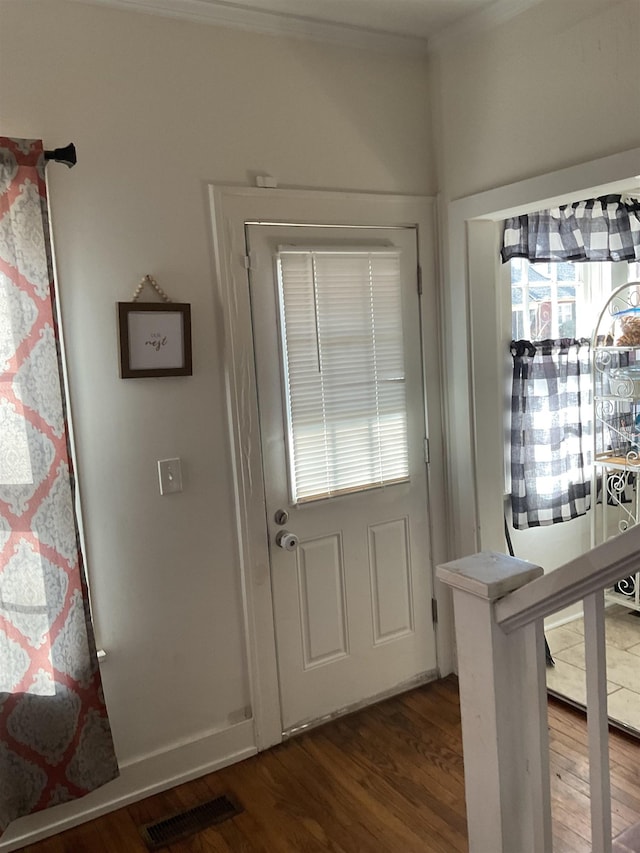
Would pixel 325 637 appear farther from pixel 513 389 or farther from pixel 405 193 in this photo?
pixel 405 193

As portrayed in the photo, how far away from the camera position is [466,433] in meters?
2.92

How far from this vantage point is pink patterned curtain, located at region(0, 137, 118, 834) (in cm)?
202

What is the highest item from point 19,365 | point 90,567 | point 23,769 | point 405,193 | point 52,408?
Result: point 405,193

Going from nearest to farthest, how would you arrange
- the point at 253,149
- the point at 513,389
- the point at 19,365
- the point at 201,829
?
the point at 19,365 → the point at 201,829 → the point at 253,149 → the point at 513,389

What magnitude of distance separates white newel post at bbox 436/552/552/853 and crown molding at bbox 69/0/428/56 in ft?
6.68

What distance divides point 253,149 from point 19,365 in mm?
1129

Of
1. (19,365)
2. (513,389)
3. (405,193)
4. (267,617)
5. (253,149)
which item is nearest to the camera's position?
(19,365)

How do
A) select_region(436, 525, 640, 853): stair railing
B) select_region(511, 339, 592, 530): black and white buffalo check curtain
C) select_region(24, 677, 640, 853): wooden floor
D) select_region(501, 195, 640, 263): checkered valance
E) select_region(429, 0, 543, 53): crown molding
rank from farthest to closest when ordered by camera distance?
select_region(511, 339, 592, 530): black and white buffalo check curtain → select_region(501, 195, 640, 263): checkered valance → select_region(429, 0, 543, 53): crown molding → select_region(24, 677, 640, 853): wooden floor → select_region(436, 525, 640, 853): stair railing

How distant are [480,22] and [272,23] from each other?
2.55 feet

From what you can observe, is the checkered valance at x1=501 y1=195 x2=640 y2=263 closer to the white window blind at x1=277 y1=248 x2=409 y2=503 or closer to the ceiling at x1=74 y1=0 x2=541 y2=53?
the white window blind at x1=277 y1=248 x2=409 y2=503

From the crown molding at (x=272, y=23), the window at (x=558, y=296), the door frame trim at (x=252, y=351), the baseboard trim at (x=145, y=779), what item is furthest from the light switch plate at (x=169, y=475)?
the window at (x=558, y=296)

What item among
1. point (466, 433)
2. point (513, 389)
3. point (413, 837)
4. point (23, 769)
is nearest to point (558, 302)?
point (513, 389)

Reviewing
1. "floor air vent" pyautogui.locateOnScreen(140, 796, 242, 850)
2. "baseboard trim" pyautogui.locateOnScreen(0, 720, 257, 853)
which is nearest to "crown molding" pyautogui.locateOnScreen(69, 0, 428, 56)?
"baseboard trim" pyautogui.locateOnScreen(0, 720, 257, 853)

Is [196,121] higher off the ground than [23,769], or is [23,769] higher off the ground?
[196,121]
